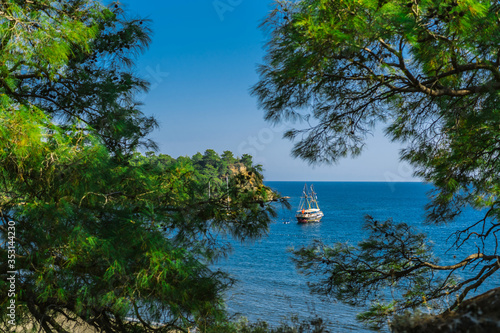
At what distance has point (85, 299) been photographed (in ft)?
8.31

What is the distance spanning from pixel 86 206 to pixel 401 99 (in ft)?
9.45

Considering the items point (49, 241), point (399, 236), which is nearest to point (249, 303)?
point (399, 236)

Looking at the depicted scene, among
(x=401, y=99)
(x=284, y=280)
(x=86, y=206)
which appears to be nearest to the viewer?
(x=86, y=206)

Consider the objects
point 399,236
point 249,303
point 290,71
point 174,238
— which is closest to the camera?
point 290,71

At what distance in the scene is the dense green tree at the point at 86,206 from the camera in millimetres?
2391

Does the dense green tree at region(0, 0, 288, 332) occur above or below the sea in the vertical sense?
above

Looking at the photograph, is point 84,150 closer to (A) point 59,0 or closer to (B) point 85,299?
(B) point 85,299

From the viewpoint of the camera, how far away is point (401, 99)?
3709 millimetres

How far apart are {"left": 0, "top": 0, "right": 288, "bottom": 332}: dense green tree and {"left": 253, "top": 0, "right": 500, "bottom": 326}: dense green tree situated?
89 cm

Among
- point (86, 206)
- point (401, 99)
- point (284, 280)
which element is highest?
point (401, 99)

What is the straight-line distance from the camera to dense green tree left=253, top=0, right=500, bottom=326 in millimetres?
2254

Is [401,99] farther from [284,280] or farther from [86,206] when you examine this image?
[284,280]

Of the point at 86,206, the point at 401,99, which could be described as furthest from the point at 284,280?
the point at 86,206

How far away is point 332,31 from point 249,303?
11582 mm
